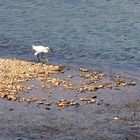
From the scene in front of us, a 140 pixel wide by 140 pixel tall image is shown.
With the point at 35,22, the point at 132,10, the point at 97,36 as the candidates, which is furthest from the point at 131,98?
the point at 132,10

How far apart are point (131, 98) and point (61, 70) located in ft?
12.5

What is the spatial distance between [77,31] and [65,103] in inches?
426

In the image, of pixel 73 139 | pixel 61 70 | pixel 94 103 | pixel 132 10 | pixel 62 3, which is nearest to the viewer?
pixel 73 139

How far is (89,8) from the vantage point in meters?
32.4

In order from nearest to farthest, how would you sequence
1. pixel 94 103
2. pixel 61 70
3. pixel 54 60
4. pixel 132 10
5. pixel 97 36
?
pixel 94 103 < pixel 61 70 < pixel 54 60 < pixel 97 36 < pixel 132 10

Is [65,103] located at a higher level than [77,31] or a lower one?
lower

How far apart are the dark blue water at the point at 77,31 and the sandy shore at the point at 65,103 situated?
228 centimetres

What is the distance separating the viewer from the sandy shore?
555 inches

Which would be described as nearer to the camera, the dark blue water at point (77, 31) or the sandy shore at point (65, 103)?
the sandy shore at point (65, 103)

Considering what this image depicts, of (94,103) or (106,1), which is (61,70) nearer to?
(94,103)

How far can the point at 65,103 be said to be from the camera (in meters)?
16.3

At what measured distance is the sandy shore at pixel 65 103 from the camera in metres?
14.1

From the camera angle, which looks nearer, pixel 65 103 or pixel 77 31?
pixel 65 103

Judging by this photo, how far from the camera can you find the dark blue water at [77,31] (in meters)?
22.7
